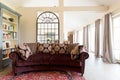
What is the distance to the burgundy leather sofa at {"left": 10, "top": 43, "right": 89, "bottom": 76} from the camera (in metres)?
4.18

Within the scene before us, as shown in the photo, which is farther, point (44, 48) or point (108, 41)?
point (108, 41)

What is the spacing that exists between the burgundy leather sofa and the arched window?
11.2 feet

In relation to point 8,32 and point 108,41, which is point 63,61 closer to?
point 8,32

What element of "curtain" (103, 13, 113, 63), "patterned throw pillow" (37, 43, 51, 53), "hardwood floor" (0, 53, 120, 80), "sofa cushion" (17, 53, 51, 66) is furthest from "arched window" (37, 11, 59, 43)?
"sofa cushion" (17, 53, 51, 66)

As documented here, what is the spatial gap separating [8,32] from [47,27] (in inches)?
103

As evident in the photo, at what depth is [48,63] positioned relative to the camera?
449 cm

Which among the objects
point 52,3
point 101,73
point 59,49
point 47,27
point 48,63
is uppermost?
point 52,3

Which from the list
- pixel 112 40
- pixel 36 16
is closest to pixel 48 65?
pixel 112 40

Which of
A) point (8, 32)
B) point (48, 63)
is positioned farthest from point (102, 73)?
point (8, 32)

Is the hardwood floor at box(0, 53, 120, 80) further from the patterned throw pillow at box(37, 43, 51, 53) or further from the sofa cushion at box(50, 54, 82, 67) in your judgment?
the patterned throw pillow at box(37, 43, 51, 53)

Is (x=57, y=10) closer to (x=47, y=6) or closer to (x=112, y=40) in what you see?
(x=47, y=6)

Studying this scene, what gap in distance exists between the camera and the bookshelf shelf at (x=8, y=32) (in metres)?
5.00

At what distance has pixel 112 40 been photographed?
6.53 metres

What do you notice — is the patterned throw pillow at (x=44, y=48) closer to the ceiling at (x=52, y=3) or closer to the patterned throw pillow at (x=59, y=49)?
the patterned throw pillow at (x=59, y=49)
